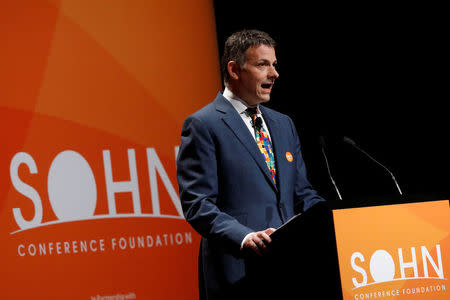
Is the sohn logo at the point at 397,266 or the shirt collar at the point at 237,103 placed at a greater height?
the shirt collar at the point at 237,103

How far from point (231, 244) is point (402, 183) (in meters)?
2.26

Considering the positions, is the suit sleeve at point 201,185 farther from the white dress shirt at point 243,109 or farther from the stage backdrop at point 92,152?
the stage backdrop at point 92,152

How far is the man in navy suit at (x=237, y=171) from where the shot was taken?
2.08 metres

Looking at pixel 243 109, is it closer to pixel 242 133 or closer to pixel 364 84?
pixel 242 133

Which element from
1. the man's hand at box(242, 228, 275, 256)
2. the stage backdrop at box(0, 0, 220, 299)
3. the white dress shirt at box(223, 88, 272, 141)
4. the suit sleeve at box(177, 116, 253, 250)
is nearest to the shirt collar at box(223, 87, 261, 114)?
the white dress shirt at box(223, 88, 272, 141)

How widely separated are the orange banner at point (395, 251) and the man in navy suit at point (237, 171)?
454 millimetres

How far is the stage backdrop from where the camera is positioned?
337 cm

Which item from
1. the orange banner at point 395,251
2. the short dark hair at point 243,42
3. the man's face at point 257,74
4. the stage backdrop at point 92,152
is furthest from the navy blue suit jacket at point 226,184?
the stage backdrop at point 92,152

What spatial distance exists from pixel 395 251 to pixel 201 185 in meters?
0.72

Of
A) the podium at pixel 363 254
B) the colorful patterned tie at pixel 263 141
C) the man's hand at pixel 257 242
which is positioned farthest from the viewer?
the colorful patterned tie at pixel 263 141

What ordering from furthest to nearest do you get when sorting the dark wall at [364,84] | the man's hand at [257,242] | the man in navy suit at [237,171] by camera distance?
the dark wall at [364,84] → the man in navy suit at [237,171] → the man's hand at [257,242]

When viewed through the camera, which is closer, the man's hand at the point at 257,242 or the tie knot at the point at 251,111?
the man's hand at the point at 257,242

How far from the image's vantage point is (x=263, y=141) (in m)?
2.24

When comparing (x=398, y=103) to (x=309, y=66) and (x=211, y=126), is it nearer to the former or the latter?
(x=309, y=66)
